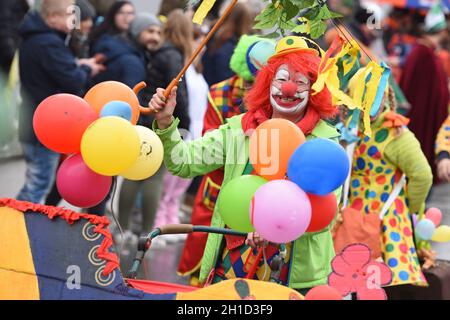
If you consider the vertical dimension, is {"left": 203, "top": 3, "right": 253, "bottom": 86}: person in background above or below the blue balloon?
below

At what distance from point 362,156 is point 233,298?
2.94 meters

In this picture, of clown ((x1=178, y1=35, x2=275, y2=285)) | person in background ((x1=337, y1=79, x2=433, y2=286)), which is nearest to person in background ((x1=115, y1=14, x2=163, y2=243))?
clown ((x1=178, y1=35, x2=275, y2=285))

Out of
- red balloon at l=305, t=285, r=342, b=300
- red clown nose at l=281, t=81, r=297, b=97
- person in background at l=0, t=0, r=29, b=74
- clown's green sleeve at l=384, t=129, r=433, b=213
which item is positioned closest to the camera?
red balloon at l=305, t=285, r=342, b=300

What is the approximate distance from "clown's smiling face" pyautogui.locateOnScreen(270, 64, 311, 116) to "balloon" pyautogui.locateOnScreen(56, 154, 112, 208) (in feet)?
2.79

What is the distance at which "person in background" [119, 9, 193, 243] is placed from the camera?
24.8 ft

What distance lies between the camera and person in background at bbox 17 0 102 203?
722cm

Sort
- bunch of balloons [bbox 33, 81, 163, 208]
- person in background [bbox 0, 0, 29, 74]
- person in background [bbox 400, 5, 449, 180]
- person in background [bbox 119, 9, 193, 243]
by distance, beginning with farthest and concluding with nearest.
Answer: person in background [bbox 400, 5, 449, 180], person in background [bbox 0, 0, 29, 74], person in background [bbox 119, 9, 193, 243], bunch of balloons [bbox 33, 81, 163, 208]

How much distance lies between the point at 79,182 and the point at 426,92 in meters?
6.90

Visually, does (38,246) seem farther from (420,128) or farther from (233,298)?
(420,128)

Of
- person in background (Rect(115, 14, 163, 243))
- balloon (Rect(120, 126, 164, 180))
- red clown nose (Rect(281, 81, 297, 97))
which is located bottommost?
person in background (Rect(115, 14, 163, 243))

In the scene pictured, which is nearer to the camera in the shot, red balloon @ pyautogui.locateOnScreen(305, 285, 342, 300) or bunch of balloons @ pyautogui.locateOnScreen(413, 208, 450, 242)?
red balloon @ pyautogui.locateOnScreen(305, 285, 342, 300)

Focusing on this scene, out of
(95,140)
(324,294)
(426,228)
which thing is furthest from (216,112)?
(324,294)

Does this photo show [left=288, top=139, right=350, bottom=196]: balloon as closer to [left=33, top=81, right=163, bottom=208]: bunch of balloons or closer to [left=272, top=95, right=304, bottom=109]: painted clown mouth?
[left=33, top=81, right=163, bottom=208]: bunch of balloons

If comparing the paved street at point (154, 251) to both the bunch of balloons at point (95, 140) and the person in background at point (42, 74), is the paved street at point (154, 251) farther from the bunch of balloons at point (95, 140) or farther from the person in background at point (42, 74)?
the bunch of balloons at point (95, 140)
